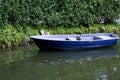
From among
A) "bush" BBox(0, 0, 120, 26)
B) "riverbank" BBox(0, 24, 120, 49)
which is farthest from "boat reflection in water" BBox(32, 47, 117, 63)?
"bush" BBox(0, 0, 120, 26)

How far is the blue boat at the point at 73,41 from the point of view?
17.7 metres

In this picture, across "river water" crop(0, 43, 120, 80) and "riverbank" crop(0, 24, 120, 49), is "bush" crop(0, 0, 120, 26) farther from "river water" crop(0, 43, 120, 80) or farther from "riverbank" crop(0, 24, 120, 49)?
"river water" crop(0, 43, 120, 80)

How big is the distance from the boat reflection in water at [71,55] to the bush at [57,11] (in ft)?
9.32

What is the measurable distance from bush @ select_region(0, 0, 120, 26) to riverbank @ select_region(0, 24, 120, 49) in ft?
1.05

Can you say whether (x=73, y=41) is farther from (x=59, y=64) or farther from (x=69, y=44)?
(x=59, y=64)

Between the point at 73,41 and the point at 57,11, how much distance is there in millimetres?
3861

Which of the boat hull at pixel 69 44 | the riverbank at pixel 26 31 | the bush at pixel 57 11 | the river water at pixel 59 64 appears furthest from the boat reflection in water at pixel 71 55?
the bush at pixel 57 11

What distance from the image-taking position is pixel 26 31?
19.3 meters

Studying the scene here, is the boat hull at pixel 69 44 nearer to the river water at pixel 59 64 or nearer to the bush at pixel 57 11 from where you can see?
the river water at pixel 59 64

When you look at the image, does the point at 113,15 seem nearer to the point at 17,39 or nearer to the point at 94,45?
the point at 94,45

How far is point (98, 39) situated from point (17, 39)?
424 centimetres

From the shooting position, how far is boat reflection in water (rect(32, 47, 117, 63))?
1646 centimetres

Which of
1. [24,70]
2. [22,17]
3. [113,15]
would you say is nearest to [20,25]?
[22,17]

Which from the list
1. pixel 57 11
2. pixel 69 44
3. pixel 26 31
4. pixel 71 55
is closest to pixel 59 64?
pixel 71 55
